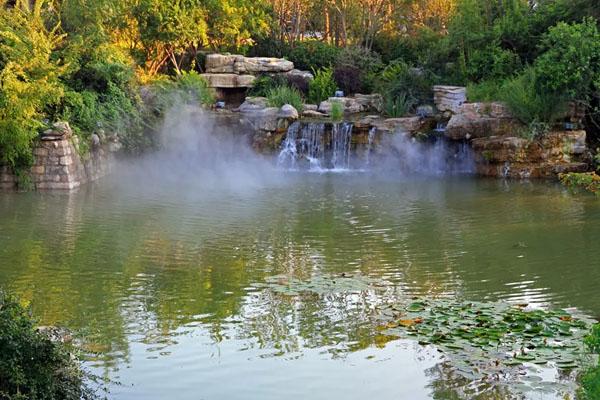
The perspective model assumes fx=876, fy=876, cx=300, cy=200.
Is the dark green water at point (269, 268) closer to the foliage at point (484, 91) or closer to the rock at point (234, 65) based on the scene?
the foliage at point (484, 91)

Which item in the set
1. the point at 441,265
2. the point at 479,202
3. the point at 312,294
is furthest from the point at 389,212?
the point at 312,294

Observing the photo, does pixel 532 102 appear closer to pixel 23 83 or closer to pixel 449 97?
pixel 449 97

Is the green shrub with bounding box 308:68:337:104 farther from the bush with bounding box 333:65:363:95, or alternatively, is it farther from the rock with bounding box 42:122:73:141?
the rock with bounding box 42:122:73:141

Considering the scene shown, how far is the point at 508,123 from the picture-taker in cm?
2036

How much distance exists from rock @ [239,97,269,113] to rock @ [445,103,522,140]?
5.40 meters

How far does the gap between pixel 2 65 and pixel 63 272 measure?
8.01 meters

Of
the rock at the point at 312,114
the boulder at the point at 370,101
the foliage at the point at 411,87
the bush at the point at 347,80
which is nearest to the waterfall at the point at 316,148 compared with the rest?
the rock at the point at 312,114

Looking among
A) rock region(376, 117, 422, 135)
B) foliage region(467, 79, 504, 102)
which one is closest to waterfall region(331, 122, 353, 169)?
rock region(376, 117, 422, 135)

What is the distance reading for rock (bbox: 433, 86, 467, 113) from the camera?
2256 centimetres

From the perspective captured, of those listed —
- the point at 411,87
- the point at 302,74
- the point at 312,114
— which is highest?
the point at 302,74

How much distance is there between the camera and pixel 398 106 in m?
23.2

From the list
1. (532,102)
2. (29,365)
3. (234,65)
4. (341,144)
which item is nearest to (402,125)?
(341,144)

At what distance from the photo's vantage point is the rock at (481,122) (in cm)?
2038

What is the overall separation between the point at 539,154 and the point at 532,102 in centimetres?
118
